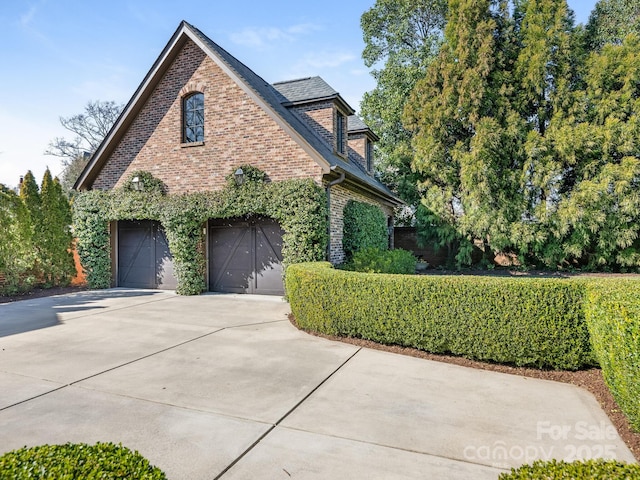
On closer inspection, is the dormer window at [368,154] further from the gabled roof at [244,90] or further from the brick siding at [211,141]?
the brick siding at [211,141]

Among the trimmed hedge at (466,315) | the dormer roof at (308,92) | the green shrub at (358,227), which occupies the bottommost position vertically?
the trimmed hedge at (466,315)

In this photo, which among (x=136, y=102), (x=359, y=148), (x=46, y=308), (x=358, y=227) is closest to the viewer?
(x=46, y=308)

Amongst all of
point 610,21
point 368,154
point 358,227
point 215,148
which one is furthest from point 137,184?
point 610,21

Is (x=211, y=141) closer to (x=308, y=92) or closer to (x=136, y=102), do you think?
(x=136, y=102)

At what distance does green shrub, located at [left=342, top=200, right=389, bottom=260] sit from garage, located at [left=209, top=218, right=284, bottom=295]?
6.61 ft

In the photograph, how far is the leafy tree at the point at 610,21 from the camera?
16.4m

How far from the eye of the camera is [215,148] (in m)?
10.4

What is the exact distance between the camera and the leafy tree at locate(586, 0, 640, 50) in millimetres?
16375

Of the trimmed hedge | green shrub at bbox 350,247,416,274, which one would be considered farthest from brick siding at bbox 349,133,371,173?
the trimmed hedge

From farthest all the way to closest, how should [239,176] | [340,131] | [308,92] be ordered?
[308,92] → [340,131] → [239,176]

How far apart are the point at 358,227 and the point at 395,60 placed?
1342 cm

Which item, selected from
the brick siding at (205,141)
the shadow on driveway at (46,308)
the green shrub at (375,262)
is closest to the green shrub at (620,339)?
the green shrub at (375,262)

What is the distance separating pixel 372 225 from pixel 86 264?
9.35 m

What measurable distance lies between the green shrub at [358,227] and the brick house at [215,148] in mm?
343
